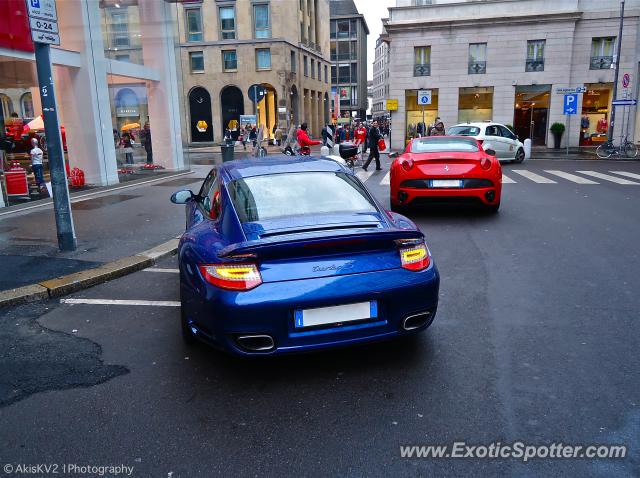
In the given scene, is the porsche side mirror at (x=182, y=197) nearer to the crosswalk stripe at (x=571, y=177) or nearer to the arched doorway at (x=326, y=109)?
the crosswalk stripe at (x=571, y=177)

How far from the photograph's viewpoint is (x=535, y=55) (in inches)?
1275

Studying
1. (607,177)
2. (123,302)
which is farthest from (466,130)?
(123,302)

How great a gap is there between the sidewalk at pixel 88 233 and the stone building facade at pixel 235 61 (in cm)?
3575

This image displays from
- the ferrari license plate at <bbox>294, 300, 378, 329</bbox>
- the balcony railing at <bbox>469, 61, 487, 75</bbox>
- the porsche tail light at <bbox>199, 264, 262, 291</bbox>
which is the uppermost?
the balcony railing at <bbox>469, 61, 487, 75</bbox>

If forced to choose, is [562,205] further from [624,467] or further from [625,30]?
[625,30]

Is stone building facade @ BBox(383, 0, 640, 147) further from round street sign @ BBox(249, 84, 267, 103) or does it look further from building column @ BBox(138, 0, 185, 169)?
building column @ BBox(138, 0, 185, 169)

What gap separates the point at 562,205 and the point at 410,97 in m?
25.4

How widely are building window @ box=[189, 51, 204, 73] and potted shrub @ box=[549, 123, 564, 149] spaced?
3110 cm

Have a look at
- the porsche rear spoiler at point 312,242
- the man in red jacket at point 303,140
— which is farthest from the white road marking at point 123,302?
the man in red jacket at point 303,140

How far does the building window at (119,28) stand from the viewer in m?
16.1

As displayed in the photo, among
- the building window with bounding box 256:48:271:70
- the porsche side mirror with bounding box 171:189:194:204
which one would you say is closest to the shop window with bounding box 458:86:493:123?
the building window with bounding box 256:48:271:70

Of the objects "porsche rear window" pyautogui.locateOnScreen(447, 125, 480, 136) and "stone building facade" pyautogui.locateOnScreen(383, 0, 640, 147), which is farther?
"stone building facade" pyautogui.locateOnScreen(383, 0, 640, 147)

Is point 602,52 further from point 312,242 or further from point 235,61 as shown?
point 312,242

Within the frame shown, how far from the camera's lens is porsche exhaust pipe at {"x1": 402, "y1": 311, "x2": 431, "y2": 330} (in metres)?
3.66
